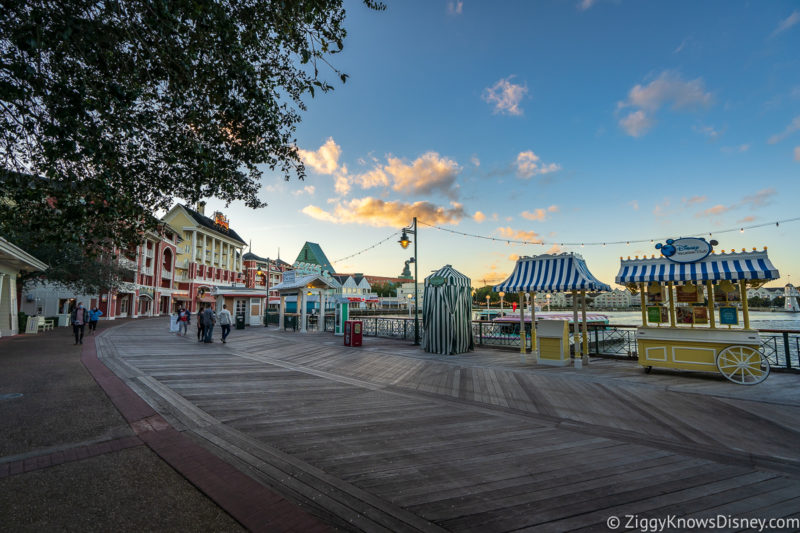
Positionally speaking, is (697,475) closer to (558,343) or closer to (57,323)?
(558,343)

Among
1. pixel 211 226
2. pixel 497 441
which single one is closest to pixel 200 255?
pixel 211 226

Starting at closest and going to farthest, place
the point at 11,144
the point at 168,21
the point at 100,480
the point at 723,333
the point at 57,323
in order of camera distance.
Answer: the point at 100,480
the point at 168,21
the point at 11,144
the point at 723,333
the point at 57,323

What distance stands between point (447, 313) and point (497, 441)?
8244mm

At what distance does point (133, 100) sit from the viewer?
4.74 meters

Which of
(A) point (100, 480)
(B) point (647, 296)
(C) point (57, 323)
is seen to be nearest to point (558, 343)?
(B) point (647, 296)

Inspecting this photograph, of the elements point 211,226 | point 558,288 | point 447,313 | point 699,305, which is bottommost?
point 447,313

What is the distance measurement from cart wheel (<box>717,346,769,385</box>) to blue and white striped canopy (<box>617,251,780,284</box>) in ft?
5.36

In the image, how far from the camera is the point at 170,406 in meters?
5.89

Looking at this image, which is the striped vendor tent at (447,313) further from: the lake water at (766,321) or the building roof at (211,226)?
the building roof at (211,226)

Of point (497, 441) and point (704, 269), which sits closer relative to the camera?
point (497, 441)

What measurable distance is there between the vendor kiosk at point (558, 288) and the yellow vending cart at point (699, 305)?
1147 mm

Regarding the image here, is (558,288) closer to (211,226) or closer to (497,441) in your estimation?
(497,441)

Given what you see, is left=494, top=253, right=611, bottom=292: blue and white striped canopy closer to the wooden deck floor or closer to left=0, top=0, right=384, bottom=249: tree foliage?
the wooden deck floor

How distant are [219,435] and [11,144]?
5555mm
